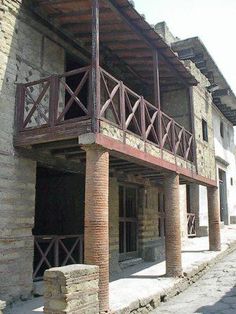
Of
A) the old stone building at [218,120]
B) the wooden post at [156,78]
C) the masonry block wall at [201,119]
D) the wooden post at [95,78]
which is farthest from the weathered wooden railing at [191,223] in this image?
the wooden post at [95,78]

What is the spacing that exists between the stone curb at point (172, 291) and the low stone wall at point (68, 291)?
778mm

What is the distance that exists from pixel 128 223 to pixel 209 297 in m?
4.27

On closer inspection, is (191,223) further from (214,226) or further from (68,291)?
(68,291)

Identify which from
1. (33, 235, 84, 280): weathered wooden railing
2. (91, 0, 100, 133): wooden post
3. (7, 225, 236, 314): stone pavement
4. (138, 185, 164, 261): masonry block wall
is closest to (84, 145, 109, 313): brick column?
(91, 0, 100, 133): wooden post

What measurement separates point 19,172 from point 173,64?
5659 mm

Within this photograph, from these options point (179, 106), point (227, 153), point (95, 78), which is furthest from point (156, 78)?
point (227, 153)

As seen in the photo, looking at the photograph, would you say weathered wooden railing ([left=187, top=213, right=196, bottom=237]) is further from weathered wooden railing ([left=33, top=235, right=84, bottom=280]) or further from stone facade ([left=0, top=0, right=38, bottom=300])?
stone facade ([left=0, top=0, right=38, bottom=300])

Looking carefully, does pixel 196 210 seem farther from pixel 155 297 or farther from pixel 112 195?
pixel 155 297

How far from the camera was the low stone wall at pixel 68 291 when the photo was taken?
5.38 metres

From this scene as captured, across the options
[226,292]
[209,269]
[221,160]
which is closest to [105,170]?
[226,292]

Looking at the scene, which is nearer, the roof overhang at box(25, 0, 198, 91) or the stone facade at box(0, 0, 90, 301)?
the stone facade at box(0, 0, 90, 301)

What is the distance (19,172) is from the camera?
739 cm

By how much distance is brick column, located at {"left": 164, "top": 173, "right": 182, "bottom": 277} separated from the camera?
31.1ft

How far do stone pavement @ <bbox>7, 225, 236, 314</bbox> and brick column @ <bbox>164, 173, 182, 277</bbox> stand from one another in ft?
1.06
